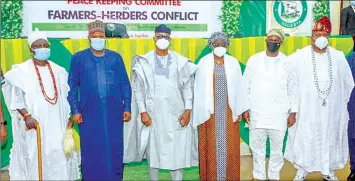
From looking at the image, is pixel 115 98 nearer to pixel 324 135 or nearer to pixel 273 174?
pixel 273 174

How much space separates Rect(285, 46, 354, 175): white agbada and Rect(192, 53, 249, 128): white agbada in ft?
2.20

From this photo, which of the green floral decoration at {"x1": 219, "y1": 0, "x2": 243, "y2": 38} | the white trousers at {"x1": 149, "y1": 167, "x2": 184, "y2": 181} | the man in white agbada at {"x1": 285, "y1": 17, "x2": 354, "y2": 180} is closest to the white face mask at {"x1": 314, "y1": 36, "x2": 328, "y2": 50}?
the man in white agbada at {"x1": 285, "y1": 17, "x2": 354, "y2": 180}

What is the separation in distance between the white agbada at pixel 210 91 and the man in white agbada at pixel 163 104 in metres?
0.08

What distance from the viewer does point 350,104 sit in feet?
18.2

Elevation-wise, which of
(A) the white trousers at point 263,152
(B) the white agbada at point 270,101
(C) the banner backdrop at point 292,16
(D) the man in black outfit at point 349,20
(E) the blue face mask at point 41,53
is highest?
(C) the banner backdrop at point 292,16

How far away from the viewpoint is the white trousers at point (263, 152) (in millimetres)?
5242

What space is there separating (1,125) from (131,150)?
4.64ft

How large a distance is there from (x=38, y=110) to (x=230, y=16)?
5572 mm

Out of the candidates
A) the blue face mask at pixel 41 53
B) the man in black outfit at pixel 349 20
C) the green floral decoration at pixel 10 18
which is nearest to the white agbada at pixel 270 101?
the blue face mask at pixel 41 53

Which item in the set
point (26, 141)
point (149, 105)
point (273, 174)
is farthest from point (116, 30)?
point (273, 174)

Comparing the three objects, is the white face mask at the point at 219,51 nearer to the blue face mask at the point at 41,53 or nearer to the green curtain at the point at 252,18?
the blue face mask at the point at 41,53

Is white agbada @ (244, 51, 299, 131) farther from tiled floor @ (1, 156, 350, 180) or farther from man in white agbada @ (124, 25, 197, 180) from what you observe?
tiled floor @ (1, 156, 350, 180)

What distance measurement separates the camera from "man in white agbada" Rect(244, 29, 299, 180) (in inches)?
204

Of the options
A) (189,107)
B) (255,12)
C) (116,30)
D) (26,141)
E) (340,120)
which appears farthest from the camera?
(255,12)
